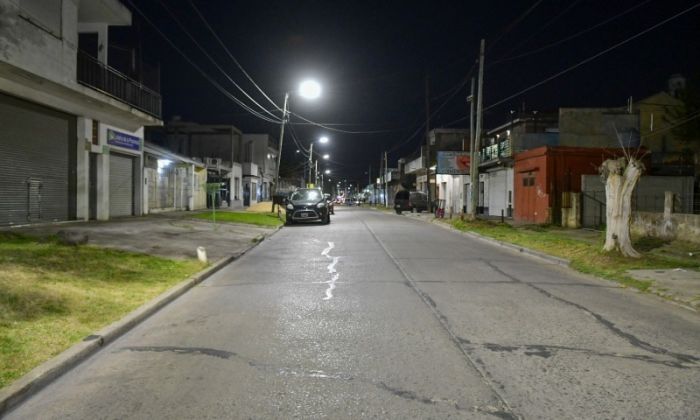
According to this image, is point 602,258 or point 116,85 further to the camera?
point 116,85

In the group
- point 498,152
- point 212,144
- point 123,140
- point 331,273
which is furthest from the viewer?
point 212,144

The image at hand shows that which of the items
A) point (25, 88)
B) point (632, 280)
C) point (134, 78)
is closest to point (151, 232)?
point (25, 88)

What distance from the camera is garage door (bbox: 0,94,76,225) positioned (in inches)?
655

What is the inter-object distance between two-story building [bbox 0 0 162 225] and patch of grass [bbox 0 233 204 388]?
18.3 ft

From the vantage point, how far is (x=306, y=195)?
2984cm

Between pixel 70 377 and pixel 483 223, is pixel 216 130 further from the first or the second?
pixel 70 377

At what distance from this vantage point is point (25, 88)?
1662 cm

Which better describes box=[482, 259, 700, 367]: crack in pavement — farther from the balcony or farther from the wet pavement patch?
the balcony

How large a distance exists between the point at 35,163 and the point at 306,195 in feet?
46.7

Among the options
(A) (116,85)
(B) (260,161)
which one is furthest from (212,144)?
(A) (116,85)

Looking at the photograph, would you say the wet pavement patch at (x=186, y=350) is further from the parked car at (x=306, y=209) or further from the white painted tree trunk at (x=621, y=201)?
the parked car at (x=306, y=209)

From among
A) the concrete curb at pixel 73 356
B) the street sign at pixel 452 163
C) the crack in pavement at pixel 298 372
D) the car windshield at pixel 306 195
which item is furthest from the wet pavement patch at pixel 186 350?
the street sign at pixel 452 163

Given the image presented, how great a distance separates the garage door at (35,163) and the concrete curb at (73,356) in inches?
434

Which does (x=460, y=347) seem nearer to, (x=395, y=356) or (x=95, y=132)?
(x=395, y=356)
